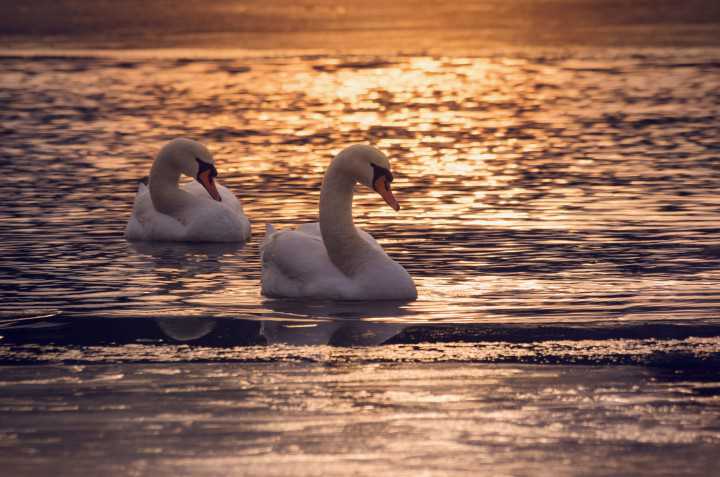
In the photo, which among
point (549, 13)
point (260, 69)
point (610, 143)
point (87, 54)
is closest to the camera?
point (610, 143)

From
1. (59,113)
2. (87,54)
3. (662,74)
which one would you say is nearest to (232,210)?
(59,113)

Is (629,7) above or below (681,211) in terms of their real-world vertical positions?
above

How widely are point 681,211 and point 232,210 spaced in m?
4.16

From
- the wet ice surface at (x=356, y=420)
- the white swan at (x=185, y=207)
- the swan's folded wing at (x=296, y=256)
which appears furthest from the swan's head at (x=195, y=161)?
the wet ice surface at (x=356, y=420)

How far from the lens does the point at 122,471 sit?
6609 mm

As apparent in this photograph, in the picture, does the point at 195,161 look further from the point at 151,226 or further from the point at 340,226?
the point at 340,226

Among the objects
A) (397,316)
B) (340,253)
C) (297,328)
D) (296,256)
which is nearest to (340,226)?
(340,253)

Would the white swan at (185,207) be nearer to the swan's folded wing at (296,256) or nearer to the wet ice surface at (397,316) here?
the wet ice surface at (397,316)

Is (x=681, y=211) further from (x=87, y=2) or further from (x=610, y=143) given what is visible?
(x=87, y=2)

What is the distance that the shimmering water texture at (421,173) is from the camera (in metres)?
11.0

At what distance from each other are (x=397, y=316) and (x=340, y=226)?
1.00 meters

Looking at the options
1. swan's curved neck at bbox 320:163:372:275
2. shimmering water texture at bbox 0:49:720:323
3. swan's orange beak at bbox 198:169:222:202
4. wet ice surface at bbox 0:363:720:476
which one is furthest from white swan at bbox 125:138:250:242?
wet ice surface at bbox 0:363:720:476

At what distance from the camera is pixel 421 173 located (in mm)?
18312

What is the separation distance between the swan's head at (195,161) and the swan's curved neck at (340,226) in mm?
3340
